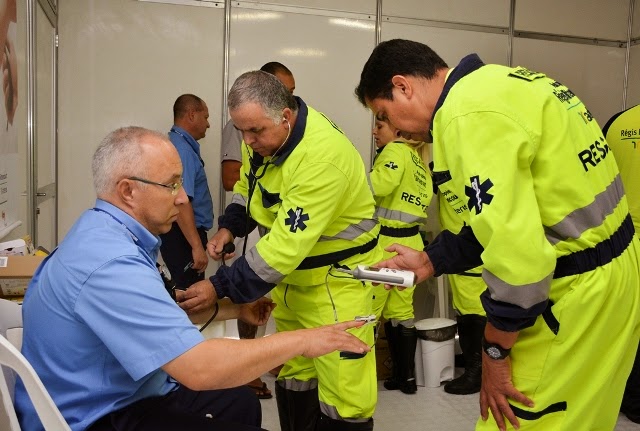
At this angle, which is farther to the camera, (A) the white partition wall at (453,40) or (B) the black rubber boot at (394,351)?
(A) the white partition wall at (453,40)

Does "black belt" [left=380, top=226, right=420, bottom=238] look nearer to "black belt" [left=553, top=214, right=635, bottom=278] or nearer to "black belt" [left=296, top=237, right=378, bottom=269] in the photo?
"black belt" [left=296, top=237, right=378, bottom=269]

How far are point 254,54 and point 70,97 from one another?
4.25 ft

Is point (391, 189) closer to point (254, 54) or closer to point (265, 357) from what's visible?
point (254, 54)

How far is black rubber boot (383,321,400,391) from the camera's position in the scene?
12.4 ft

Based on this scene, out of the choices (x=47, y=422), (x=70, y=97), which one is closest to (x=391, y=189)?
(x=70, y=97)

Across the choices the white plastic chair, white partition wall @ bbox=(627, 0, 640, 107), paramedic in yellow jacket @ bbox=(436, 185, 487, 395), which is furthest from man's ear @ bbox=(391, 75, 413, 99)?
white partition wall @ bbox=(627, 0, 640, 107)

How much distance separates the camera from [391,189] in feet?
11.6

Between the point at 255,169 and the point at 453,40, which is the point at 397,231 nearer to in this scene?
the point at 255,169

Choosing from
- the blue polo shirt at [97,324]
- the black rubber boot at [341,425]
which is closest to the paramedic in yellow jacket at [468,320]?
the black rubber boot at [341,425]

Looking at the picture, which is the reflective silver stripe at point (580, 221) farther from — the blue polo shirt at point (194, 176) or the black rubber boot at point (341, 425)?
the blue polo shirt at point (194, 176)

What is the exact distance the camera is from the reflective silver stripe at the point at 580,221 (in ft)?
4.34

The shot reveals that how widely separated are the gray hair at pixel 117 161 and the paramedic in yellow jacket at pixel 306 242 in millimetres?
571

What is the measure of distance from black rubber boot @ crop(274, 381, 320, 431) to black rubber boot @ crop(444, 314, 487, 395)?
159 centimetres

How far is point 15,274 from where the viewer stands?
2.04 metres
